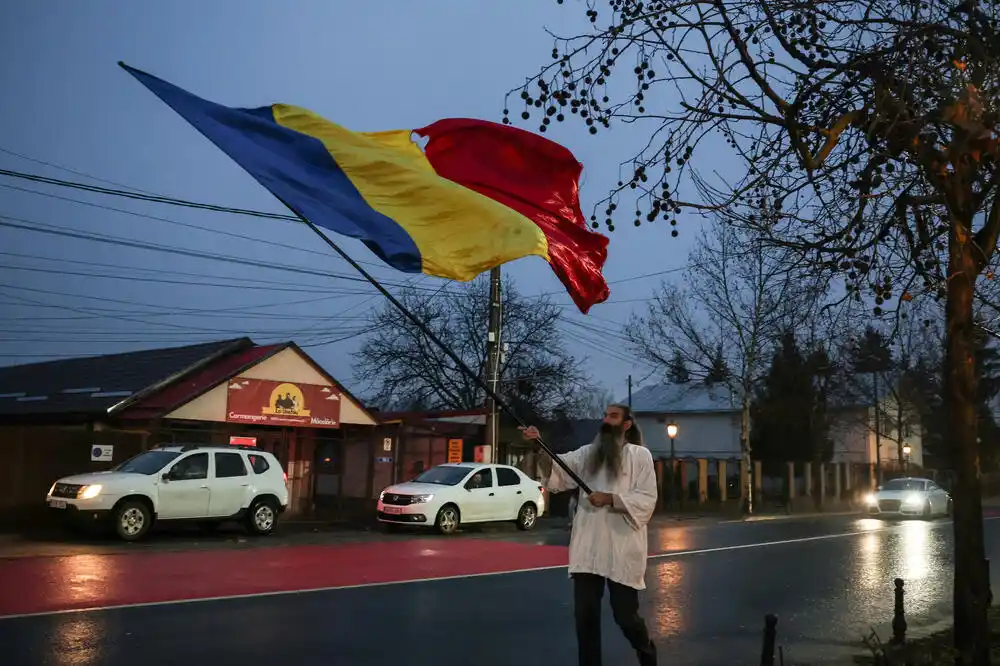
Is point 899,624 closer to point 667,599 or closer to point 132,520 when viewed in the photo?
point 667,599

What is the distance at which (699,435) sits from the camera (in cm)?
5844

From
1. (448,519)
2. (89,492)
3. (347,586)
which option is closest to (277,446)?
(448,519)

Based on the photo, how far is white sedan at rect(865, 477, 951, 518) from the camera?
31.2 meters

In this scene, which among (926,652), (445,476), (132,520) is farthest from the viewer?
(445,476)

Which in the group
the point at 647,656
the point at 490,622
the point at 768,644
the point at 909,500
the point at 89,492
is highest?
the point at 89,492

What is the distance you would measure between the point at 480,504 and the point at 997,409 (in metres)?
52.4

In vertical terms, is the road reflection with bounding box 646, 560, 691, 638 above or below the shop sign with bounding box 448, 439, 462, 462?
below

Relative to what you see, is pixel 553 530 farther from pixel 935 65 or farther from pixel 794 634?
pixel 935 65

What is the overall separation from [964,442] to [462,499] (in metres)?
14.9

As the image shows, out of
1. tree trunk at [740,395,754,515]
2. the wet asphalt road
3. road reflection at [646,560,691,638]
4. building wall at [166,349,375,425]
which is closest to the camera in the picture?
the wet asphalt road

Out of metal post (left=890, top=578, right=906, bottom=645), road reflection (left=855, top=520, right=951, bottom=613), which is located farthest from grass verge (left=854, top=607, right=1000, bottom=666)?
road reflection (left=855, top=520, right=951, bottom=613)

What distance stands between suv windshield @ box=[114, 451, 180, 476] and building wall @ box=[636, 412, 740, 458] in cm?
4121

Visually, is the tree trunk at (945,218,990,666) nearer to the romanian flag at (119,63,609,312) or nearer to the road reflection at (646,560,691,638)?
the road reflection at (646,560,691,638)

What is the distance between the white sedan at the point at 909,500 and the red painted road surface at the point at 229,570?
58.1 feet
